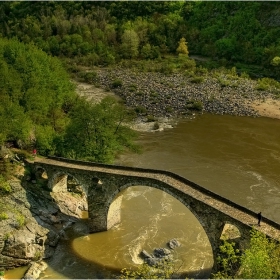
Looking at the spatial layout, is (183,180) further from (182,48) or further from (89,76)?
(182,48)

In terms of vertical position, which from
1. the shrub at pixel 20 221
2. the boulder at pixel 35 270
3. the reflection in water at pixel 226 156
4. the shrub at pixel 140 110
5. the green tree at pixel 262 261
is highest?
the green tree at pixel 262 261

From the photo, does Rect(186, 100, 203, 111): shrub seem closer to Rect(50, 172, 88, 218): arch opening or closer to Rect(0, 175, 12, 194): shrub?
Rect(50, 172, 88, 218): arch opening

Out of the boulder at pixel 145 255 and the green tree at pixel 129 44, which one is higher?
the green tree at pixel 129 44

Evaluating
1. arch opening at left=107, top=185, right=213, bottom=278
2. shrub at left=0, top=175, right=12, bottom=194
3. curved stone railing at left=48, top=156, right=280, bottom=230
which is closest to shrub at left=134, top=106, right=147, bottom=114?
arch opening at left=107, top=185, right=213, bottom=278

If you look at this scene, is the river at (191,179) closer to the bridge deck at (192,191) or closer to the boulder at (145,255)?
the boulder at (145,255)

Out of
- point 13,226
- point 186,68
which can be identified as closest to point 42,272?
point 13,226

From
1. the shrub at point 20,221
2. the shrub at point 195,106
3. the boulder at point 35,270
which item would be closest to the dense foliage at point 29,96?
the shrub at point 20,221
